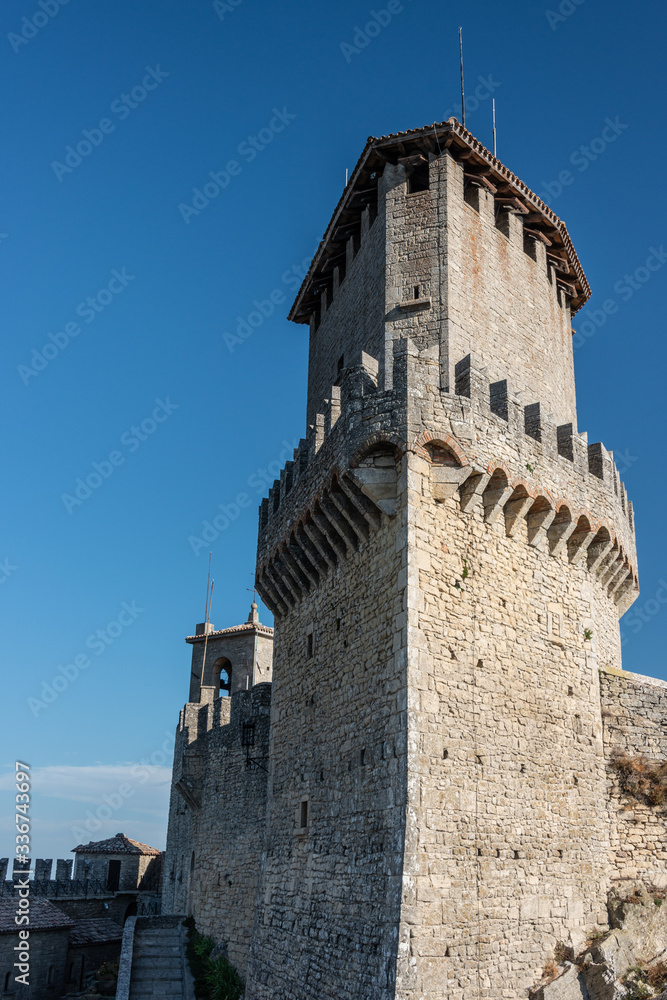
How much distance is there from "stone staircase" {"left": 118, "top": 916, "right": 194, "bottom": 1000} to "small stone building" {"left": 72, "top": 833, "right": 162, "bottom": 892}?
16.5m

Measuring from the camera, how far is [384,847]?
968cm

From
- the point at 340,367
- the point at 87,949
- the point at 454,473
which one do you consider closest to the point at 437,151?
the point at 340,367

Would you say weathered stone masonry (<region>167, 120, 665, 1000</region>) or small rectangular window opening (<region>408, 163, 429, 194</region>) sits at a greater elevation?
small rectangular window opening (<region>408, 163, 429, 194</region>)

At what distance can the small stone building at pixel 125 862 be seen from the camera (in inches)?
1423

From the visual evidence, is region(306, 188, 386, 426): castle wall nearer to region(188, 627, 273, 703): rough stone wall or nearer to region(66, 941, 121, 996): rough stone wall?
region(188, 627, 273, 703): rough stone wall

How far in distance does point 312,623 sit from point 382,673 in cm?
322

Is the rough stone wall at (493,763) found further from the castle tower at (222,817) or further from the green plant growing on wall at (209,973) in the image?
the green plant growing on wall at (209,973)

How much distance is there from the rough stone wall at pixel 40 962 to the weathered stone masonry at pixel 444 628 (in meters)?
8.81

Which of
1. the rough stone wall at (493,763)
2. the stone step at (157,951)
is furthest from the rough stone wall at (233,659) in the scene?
the rough stone wall at (493,763)

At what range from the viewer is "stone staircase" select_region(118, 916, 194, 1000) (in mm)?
17531

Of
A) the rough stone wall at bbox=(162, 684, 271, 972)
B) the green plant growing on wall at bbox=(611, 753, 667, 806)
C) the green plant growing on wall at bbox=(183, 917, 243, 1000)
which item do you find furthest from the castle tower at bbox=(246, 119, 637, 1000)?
the rough stone wall at bbox=(162, 684, 271, 972)

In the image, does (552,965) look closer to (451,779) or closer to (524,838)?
(524,838)

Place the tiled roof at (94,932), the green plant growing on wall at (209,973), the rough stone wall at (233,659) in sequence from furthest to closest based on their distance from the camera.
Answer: the rough stone wall at (233,659) < the tiled roof at (94,932) < the green plant growing on wall at (209,973)

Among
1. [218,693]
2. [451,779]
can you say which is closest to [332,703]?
[451,779]
